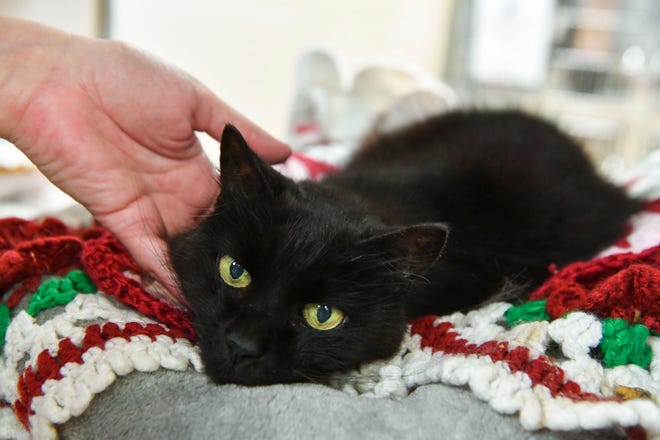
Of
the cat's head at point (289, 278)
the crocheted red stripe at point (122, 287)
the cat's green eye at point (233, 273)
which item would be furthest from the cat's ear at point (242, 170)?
the crocheted red stripe at point (122, 287)

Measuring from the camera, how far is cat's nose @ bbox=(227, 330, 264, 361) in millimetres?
909

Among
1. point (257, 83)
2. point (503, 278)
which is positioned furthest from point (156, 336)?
point (257, 83)

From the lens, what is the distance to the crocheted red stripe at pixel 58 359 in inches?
35.0

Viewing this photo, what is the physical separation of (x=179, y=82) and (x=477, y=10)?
3126 millimetres

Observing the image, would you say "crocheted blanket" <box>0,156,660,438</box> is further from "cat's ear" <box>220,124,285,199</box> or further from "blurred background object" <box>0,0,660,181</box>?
"blurred background object" <box>0,0,660,181</box>

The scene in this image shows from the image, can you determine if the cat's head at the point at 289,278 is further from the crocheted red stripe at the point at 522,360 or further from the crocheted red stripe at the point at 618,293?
the crocheted red stripe at the point at 618,293

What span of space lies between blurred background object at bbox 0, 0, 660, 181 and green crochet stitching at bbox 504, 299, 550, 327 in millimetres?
1544

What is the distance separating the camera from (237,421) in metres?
0.81

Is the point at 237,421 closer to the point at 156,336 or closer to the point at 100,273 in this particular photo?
the point at 156,336

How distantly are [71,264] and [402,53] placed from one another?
3.24m

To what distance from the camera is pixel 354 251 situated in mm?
1005

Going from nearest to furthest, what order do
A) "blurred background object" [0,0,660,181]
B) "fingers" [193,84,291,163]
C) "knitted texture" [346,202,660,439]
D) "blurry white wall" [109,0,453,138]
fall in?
"knitted texture" [346,202,660,439], "fingers" [193,84,291,163], "blurred background object" [0,0,660,181], "blurry white wall" [109,0,453,138]

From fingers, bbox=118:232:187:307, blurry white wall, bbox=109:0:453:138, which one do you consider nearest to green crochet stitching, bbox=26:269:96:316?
fingers, bbox=118:232:187:307

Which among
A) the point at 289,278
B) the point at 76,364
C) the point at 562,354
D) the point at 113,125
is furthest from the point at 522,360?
the point at 113,125
